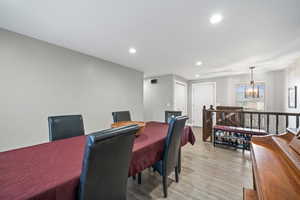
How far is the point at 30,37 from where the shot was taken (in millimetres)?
2279

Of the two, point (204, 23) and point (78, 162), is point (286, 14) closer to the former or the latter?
point (204, 23)

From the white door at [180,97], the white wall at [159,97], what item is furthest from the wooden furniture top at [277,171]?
the white door at [180,97]

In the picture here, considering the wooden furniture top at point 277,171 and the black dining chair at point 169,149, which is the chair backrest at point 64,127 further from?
the wooden furniture top at point 277,171

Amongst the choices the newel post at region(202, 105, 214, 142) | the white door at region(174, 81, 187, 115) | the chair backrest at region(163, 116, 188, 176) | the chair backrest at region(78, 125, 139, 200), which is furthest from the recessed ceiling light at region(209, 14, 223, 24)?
the white door at region(174, 81, 187, 115)

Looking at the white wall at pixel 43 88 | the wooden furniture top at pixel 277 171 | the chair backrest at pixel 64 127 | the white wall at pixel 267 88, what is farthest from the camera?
the white wall at pixel 267 88

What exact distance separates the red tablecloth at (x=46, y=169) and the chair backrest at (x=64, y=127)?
1.08 ft

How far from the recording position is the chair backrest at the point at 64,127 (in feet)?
5.47

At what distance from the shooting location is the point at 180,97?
5945 millimetres

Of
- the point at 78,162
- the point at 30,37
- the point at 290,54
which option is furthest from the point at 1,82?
the point at 290,54

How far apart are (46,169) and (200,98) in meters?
6.22

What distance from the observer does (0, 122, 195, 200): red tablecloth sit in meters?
0.69

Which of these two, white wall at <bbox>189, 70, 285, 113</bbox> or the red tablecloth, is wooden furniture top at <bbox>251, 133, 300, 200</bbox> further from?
white wall at <bbox>189, 70, 285, 113</bbox>

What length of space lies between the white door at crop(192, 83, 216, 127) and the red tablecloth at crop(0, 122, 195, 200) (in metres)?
5.31

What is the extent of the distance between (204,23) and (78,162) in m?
2.26
